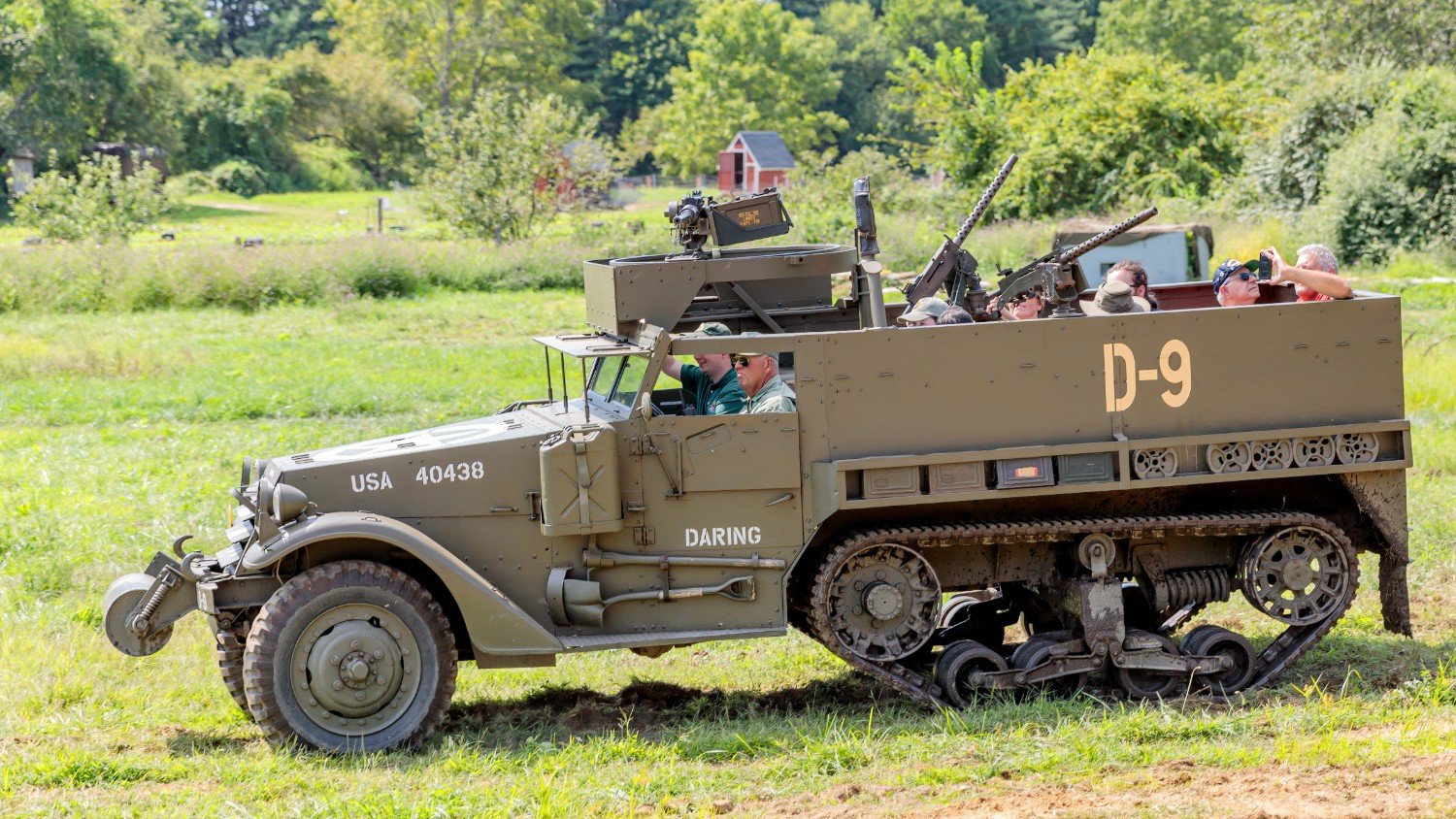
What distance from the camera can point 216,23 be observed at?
87.6 meters

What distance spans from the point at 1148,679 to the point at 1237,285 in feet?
8.05

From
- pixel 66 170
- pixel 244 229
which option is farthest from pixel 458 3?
pixel 244 229

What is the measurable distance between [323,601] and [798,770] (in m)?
2.47

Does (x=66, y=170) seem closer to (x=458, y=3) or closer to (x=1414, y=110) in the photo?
(x=458, y=3)

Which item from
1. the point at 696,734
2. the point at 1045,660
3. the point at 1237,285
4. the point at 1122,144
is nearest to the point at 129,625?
the point at 696,734

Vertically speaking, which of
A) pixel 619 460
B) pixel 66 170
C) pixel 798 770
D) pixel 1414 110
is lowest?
pixel 798 770

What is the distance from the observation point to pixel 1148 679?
8742mm

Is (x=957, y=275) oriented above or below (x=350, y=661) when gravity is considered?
above

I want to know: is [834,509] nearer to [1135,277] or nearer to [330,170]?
[1135,277]

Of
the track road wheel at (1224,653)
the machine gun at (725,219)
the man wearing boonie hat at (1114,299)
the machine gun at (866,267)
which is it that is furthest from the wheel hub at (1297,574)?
the machine gun at (725,219)

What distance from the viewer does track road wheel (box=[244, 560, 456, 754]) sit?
764 centimetres

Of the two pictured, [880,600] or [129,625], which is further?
[880,600]

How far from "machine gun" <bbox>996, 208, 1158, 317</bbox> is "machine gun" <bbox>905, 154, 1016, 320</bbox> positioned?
0.18 metres

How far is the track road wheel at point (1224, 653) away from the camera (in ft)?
28.6
